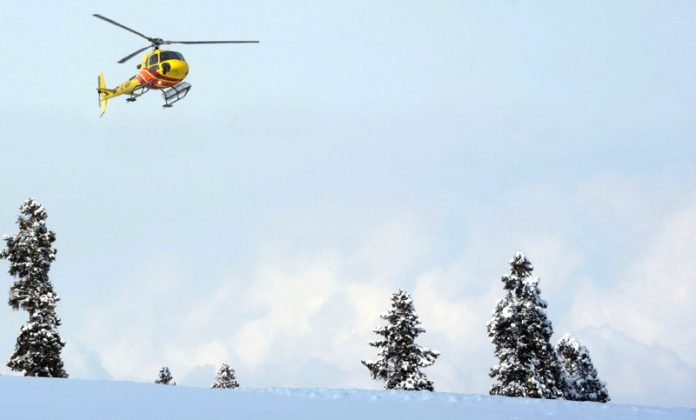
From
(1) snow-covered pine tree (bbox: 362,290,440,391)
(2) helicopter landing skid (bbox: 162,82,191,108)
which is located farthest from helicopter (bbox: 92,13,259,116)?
(1) snow-covered pine tree (bbox: 362,290,440,391)

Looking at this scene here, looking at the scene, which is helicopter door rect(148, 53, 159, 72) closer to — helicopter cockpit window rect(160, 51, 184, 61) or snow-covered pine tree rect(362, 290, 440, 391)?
helicopter cockpit window rect(160, 51, 184, 61)

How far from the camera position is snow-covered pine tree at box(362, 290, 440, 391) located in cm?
4466

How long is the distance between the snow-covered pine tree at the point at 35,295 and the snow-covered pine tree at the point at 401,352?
55.6 feet

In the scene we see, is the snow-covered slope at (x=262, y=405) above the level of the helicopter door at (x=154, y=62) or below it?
below

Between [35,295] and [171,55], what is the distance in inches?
603

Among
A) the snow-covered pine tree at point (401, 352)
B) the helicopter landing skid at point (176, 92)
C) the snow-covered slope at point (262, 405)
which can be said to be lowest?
the snow-covered slope at point (262, 405)

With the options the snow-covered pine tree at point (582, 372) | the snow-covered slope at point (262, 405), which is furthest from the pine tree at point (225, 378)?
the snow-covered slope at point (262, 405)

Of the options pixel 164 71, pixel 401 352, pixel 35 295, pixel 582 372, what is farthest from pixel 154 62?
pixel 582 372

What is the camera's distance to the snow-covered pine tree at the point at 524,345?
1714 inches

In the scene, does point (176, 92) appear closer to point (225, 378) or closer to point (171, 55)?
point (171, 55)

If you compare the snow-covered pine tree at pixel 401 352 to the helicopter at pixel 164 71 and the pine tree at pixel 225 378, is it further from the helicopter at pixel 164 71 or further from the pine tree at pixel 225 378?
the pine tree at pixel 225 378

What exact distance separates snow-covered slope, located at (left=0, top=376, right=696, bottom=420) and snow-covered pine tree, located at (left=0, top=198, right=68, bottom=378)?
26946 mm

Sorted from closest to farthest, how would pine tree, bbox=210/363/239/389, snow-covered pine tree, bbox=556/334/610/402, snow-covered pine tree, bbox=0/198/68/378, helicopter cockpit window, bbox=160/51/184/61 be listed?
1. snow-covered pine tree, bbox=0/198/68/378
2. helicopter cockpit window, bbox=160/51/184/61
3. snow-covered pine tree, bbox=556/334/610/402
4. pine tree, bbox=210/363/239/389

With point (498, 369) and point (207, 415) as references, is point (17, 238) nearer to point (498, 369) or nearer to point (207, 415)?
point (498, 369)
